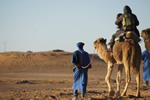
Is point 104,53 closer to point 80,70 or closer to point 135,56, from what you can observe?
point 80,70

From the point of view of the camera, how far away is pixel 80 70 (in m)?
10.8

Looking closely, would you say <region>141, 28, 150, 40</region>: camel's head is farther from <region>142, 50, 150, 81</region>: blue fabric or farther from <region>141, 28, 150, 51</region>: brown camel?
<region>142, 50, 150, 81</region>: blue fabric

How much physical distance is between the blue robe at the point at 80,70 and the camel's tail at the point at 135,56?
1546 mm

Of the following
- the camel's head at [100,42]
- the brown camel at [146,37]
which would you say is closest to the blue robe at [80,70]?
the camel's head at [100,42]

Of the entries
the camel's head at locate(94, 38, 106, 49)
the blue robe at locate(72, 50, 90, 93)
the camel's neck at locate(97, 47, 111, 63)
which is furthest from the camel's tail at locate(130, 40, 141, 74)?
the blue robe at locate(72, 50, 90, 93)

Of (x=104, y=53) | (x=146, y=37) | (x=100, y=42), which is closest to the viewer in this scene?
(x=104, y=53)

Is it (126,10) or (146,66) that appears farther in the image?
(146,66)

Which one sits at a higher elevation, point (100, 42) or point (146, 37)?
point (146, 37)

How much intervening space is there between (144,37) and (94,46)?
1952 mm

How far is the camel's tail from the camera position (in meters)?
10.5

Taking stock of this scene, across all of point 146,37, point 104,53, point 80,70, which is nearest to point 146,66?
point 146,37

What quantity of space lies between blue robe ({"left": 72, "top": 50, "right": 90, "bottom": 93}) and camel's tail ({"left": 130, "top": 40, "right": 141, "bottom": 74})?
60.9 inches

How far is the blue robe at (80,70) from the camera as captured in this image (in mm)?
10719

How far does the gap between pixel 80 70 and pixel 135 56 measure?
6.27 ft
